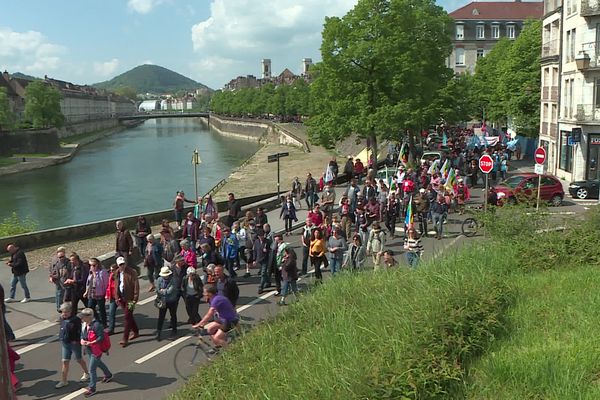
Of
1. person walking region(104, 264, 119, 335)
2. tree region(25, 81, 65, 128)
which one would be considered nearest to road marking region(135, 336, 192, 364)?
person walking region(104, 264, 119, 335)

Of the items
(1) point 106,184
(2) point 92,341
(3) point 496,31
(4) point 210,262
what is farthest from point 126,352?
(3) point 496,31

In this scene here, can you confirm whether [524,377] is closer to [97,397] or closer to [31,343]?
[97,397]

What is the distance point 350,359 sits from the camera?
580 centimetres

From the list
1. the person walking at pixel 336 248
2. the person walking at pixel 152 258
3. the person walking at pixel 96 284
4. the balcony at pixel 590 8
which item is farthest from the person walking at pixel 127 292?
the balcony at pixel 590 8

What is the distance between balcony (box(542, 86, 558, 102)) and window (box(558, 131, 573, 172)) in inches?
148

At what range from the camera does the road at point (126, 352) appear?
9305mm

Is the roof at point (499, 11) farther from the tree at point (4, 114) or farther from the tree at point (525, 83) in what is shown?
the tree at point (4, 114)

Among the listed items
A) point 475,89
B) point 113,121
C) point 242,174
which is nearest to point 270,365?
point 242,174

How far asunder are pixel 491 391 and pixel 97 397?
6.22 m

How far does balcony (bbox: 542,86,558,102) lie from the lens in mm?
37603

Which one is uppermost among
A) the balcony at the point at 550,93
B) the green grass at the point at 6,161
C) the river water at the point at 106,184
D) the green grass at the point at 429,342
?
the balcony at the point at 550,93

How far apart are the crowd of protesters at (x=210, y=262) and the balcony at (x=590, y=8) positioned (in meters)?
14.8

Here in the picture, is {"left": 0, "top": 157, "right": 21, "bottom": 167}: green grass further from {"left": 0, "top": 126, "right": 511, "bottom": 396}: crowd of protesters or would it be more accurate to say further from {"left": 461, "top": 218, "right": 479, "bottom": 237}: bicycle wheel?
{"left": 461, "top": 218, "right": 479, "bottom": 237}: bicycle wheel

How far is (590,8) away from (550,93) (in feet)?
26.7
